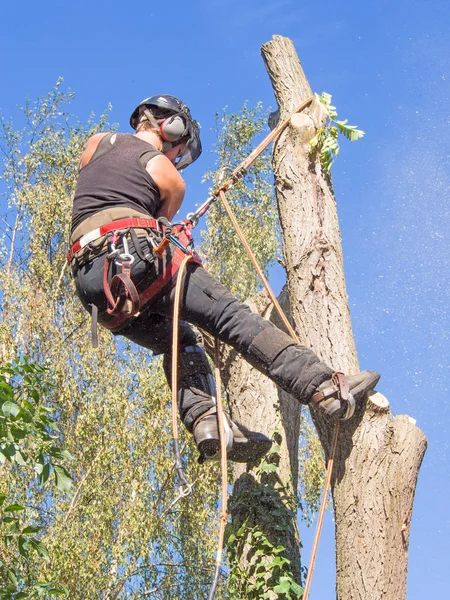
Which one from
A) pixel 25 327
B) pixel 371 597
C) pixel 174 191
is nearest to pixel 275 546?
pixel 371 597

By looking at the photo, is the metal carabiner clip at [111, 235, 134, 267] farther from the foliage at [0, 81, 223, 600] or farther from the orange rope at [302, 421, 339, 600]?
the foliage at [0, 81, 223, 600]

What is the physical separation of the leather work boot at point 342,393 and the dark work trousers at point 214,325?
4 centimetres

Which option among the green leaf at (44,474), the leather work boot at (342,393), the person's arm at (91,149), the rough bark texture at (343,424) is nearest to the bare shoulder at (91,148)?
the person's arm at (91,149)

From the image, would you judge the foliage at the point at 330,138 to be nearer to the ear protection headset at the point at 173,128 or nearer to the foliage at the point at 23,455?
the ear protection headset at the point at 173,128

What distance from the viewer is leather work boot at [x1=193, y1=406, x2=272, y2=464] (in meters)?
3.96

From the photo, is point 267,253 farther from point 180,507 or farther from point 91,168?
point 91,168

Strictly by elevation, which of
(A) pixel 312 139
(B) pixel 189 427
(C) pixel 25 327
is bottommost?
(B) pixel 189 427

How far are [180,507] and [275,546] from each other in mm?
5773

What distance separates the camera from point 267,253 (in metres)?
13.6

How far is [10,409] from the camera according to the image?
13.5 ft

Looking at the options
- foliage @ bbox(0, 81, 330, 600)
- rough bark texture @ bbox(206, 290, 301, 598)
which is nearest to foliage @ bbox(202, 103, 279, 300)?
foliage @ bbox(0, 81, 330, 600)

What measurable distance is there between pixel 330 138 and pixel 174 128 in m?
0.84

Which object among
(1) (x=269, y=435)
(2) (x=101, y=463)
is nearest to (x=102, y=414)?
(2) (x=101, y=463)

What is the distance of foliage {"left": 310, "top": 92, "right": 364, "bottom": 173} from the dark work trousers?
1.01m
